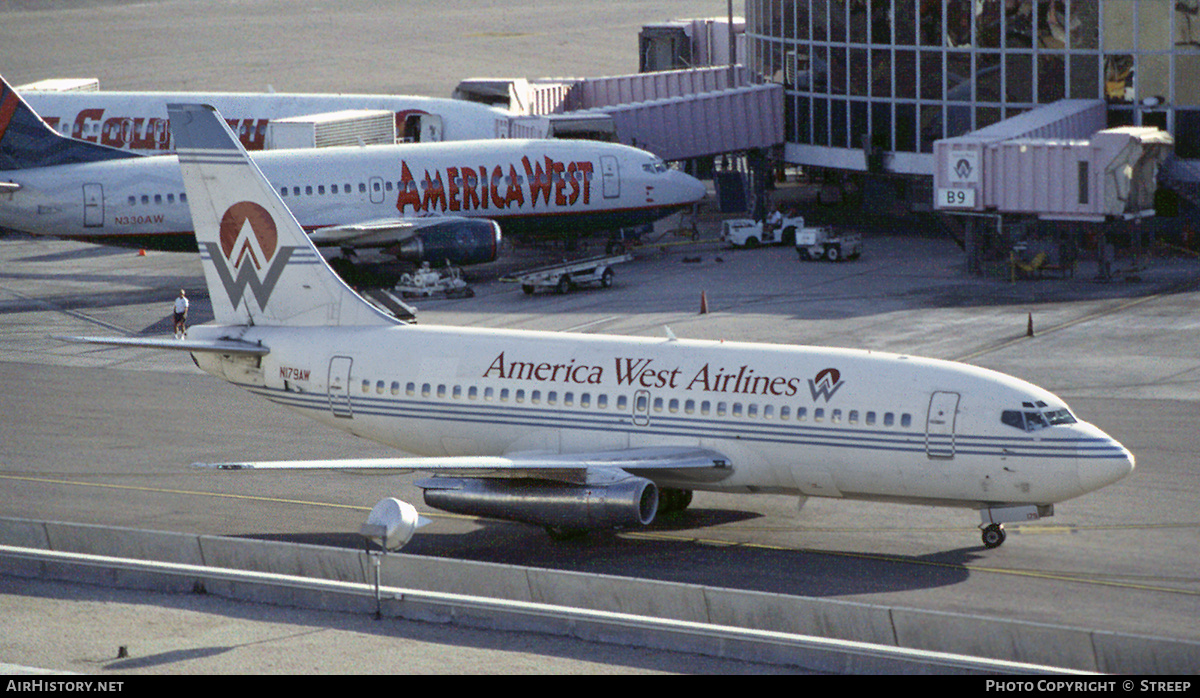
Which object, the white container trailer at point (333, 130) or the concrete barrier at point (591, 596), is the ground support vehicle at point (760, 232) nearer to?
the white container trailer at point (333, 130)

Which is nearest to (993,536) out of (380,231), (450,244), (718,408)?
(718,408)

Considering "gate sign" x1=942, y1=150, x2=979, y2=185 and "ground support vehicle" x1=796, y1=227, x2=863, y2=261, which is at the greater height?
"gate sign" x1=942, y1=150, x2=979, y2=185

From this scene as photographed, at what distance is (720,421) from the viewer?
3388 cm

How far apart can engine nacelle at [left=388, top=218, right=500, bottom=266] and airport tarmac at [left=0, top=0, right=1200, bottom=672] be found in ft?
7.71

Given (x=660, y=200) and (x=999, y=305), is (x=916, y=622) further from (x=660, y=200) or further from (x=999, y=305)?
(x=660, y=200)

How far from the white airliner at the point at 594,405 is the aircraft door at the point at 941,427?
0.04 metres

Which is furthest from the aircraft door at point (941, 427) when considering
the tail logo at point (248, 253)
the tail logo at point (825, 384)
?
the tail logo at point (248, 253)

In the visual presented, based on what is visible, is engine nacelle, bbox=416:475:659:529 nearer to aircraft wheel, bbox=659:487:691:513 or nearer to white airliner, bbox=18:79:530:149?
aircraft wheel, bbox=659:487:691:513

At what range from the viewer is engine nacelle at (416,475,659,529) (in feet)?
106

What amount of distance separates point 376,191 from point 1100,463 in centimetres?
4454

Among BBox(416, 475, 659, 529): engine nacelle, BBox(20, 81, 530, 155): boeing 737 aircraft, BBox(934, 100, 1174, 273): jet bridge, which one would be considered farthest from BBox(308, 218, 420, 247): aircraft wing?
BBox(416, 475, 659, 529): engine nacelle

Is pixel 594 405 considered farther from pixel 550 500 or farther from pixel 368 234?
pixel 368 234

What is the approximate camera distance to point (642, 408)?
1361 inches

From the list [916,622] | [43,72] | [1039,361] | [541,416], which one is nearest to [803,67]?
[1039,361]
